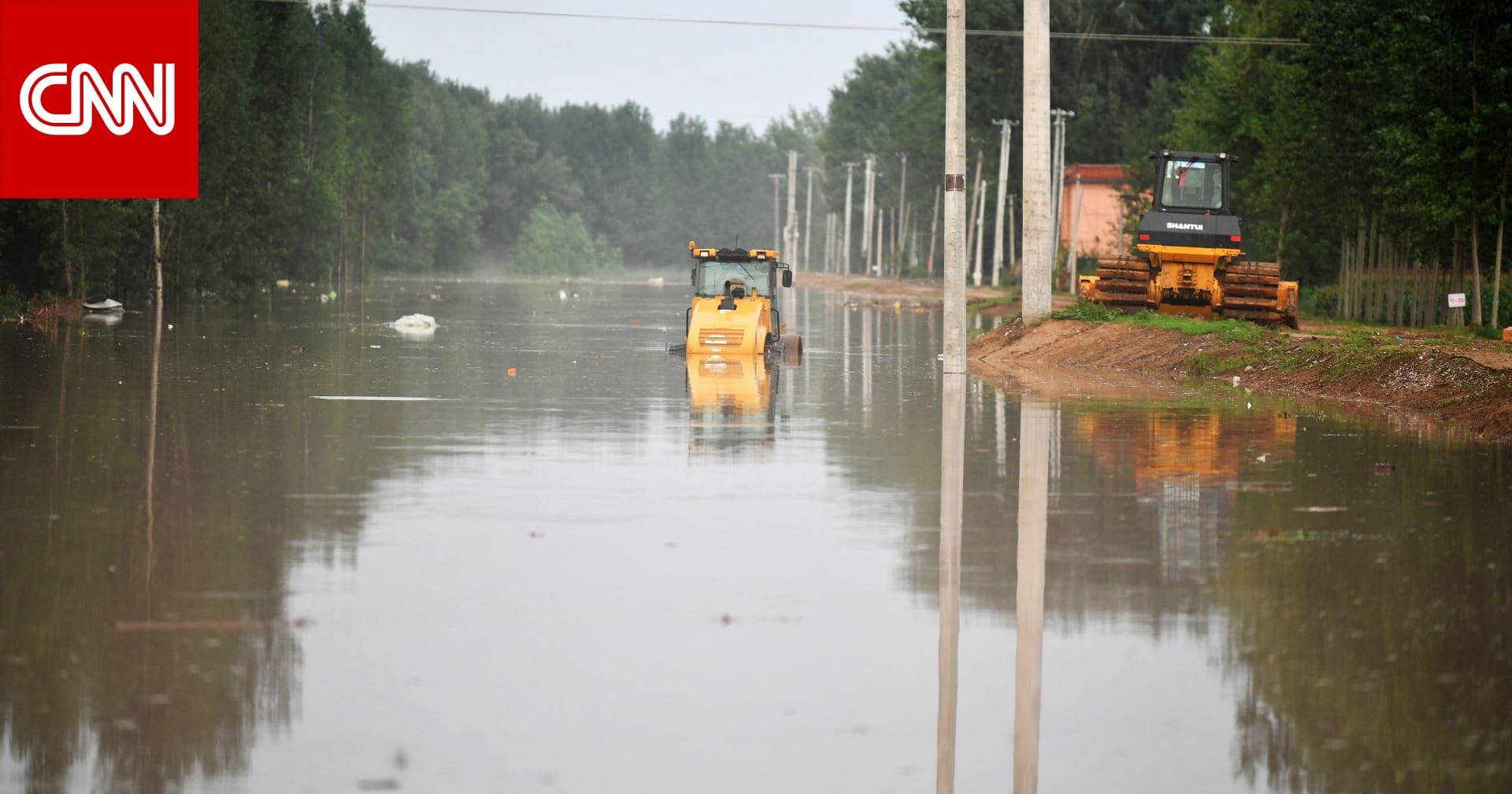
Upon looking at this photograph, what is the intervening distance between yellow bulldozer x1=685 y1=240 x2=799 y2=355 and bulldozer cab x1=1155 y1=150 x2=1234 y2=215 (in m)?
10.3

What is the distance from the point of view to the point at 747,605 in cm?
1025

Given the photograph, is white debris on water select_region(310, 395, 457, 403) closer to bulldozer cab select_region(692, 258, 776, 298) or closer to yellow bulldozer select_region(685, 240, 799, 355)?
yellow bulldozer select_region(685, 240, 799, 355)

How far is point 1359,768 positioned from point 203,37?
6072cm

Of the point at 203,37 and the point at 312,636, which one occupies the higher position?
the point at 203,37

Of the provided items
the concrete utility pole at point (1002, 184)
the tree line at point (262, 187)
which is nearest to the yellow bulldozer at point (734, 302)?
the tree line at point (262, 187)

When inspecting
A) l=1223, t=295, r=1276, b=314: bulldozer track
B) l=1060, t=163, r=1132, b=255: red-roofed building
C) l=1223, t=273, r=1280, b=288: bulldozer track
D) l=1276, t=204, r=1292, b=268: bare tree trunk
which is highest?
l=1060, t=163, r=1132, b=255: red-roofed building

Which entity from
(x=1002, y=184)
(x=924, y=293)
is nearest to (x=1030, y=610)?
(x=1002, y=184)

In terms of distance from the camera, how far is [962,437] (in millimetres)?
19422

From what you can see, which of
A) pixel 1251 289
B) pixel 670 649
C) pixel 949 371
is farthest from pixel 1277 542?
pixel 1251 289

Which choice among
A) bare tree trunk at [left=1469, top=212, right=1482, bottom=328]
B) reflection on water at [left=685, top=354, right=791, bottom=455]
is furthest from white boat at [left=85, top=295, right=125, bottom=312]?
bare tree trunk at [left=1469, top=212, right=1482, bottom=328]

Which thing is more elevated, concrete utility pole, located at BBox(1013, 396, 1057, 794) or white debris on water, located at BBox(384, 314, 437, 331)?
white debris on water, located at BBox(384, 314, 437, 331)

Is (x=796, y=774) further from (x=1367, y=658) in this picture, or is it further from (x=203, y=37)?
(x=203, y=37)

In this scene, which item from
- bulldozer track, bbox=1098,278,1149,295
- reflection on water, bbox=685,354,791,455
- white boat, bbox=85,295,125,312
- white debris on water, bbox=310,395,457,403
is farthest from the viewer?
white boat, bbox=85,295,125,312

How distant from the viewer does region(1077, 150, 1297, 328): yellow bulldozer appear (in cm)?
3966
